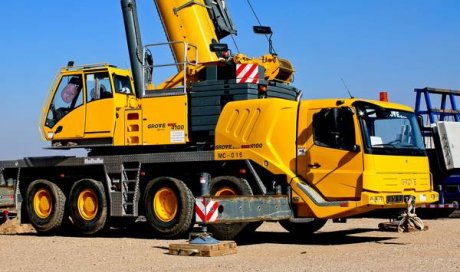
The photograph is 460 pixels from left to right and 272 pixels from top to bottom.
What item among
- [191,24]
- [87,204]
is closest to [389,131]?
[191,24]

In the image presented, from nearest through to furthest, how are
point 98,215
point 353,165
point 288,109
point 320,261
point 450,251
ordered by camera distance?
point 320,261 < point 450,251 < point 353,165 < point 288,109 < point 98,215

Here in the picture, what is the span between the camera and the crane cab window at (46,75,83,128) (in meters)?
17.1

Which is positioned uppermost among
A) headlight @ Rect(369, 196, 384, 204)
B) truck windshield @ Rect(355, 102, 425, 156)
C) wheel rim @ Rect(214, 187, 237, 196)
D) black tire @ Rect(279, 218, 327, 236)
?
truck windshield @ Rect(355, 102, 425, 156)

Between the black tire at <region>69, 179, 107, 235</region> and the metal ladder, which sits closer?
the metal ladder

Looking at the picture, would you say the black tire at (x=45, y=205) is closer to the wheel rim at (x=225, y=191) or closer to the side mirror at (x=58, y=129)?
the side mirror at (x=58, y=129)

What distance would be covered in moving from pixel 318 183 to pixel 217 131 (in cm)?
237

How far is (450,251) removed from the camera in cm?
1242

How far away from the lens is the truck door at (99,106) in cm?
1644

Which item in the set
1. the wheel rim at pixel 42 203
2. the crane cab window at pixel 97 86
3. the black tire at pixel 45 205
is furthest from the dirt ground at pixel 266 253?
the crane cab window at pixel 97 86

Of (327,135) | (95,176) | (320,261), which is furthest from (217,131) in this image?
(320,261)

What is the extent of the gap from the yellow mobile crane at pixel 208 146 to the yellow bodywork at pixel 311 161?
21 millimetres

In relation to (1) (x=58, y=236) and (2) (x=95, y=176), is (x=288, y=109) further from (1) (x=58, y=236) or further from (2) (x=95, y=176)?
(1) (x=58, y=236)

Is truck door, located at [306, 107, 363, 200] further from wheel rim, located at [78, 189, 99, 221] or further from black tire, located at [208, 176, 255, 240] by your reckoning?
wheel rim, located at [78, 189, 99, 221]

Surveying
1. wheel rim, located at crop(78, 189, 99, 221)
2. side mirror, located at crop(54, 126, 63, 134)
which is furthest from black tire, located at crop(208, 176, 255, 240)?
side mirror, located at crop(54, 126, 63, 134)
